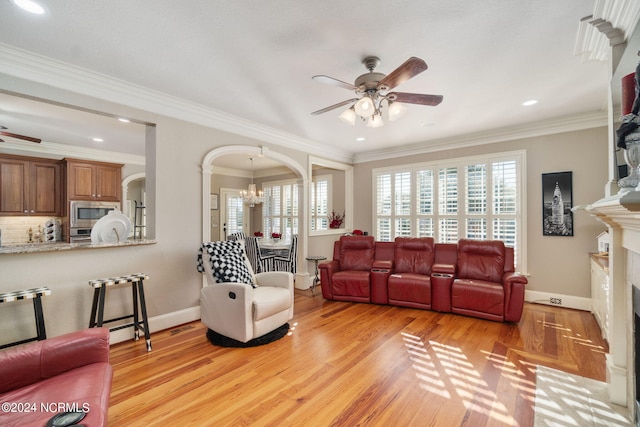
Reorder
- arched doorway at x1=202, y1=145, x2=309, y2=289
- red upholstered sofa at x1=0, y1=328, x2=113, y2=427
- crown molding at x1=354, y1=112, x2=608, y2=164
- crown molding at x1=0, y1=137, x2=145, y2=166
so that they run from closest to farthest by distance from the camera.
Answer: red upholstered sofa at x1=0, y1=328, x2=113, y2=427, arched doorway at x1=202, y1=145, x2=309, y2=289, crown molding at x1=354, y1=112, x2=608, y2=164, crown molding at x1=0, y1=137, x2=145, y2=166

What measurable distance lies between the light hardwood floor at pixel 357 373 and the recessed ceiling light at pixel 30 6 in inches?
107

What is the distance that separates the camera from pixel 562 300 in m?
4.04

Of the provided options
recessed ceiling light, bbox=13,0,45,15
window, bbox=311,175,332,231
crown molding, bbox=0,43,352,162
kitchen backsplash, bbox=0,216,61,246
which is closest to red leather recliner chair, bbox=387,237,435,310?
window, bbox=311,175,332,231

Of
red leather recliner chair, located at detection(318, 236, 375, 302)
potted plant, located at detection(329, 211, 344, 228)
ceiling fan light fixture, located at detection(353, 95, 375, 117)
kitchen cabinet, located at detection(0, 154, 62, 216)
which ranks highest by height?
ceiling fan light fixture, located at detection(353, 95, 375, 117)

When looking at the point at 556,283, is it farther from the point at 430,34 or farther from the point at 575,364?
the point at 430,34

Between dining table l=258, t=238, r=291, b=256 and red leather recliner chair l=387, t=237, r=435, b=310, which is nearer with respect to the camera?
red leather recliner chair l=387, t=237, r=435, b=310

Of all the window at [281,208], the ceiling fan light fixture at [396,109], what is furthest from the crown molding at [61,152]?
the ceiling fan light fixture at [396,109]

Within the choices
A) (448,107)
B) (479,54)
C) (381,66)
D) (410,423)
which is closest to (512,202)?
(448,107)

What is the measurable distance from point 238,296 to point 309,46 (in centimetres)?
236

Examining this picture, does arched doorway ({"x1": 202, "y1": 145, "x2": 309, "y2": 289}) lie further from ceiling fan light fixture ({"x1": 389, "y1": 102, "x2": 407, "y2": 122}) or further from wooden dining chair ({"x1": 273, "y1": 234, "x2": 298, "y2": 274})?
ceiling fan light fixture ({"x1": 389, "y1": 102, "x2": 407, "y2": 122})

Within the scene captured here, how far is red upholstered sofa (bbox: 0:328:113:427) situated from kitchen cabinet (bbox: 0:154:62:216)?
457 centimetres

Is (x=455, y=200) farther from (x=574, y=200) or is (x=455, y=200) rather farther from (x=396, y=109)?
(x=396, y=109)

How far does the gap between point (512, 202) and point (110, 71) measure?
5.48 meters

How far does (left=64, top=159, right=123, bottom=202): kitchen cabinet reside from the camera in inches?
194
